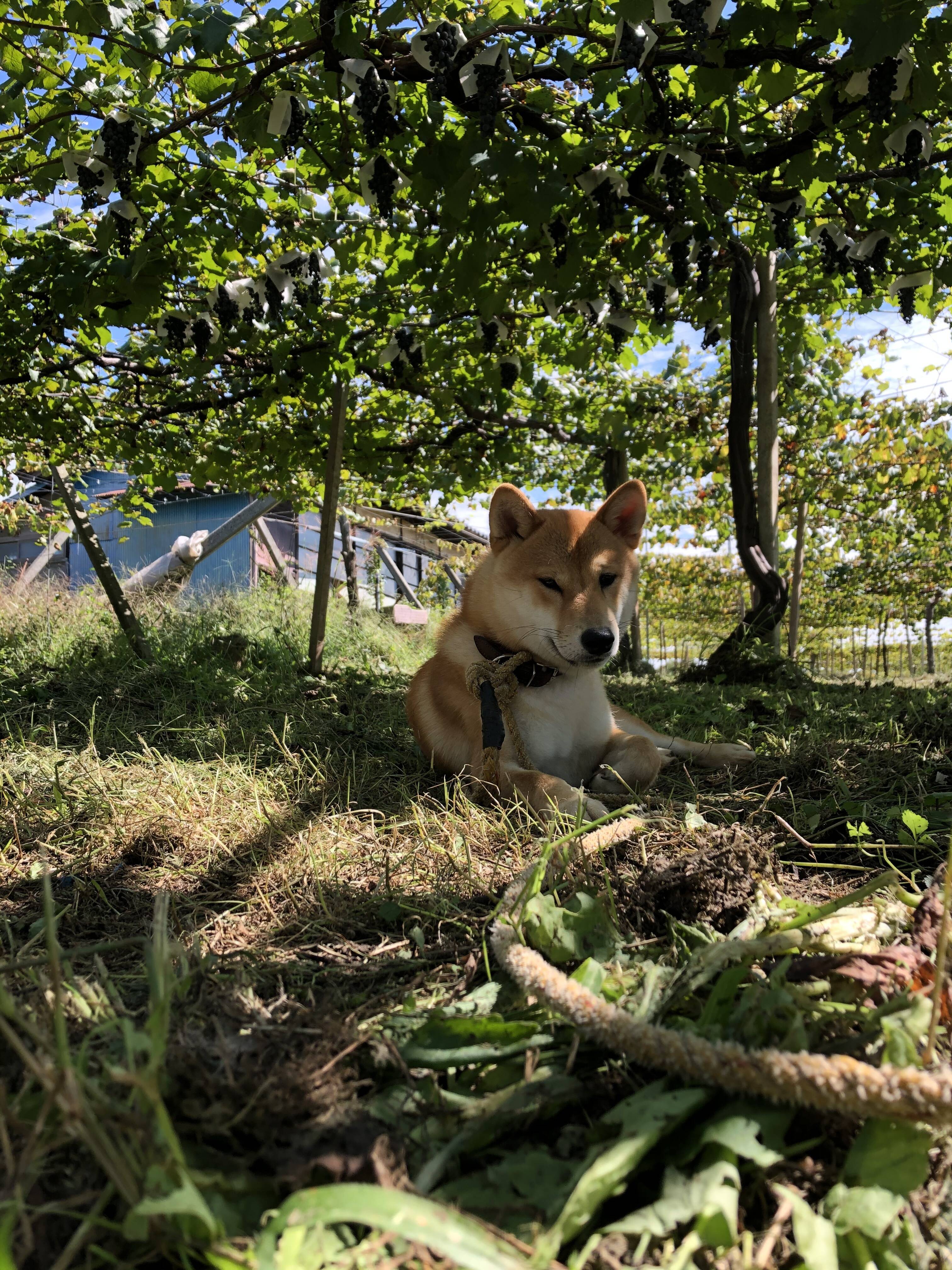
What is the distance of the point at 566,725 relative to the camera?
2.71 m

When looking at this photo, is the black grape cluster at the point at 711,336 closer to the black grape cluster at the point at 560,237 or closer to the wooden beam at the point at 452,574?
the black grape cluster at the point at 560,237

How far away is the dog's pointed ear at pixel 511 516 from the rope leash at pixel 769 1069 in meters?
2.00

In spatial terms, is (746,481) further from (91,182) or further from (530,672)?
(91,182)

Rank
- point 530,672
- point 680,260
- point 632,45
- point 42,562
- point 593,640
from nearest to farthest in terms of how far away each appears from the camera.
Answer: point 632,45 < point 593,640 < point 530,672 < point 680,260 < point 42,562

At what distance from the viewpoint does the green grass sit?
0.76 meters

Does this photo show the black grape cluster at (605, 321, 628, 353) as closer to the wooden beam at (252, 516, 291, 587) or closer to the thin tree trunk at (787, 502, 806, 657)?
the thin tree trunk at (787, 502, 806, 657)

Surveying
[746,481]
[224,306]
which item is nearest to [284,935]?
[224,306]

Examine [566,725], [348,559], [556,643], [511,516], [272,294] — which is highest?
[272,294]

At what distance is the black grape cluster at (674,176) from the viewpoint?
3154 millimetres

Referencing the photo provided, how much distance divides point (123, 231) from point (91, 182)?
0.84 feet

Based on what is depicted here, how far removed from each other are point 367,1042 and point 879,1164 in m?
0.67

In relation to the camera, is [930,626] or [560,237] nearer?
[560,237]

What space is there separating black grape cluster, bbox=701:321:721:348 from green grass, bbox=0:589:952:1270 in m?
2.71

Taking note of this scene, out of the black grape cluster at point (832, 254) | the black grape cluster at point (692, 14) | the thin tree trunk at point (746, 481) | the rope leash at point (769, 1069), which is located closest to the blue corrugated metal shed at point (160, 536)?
the thin tree trunk at point (746, 481)
